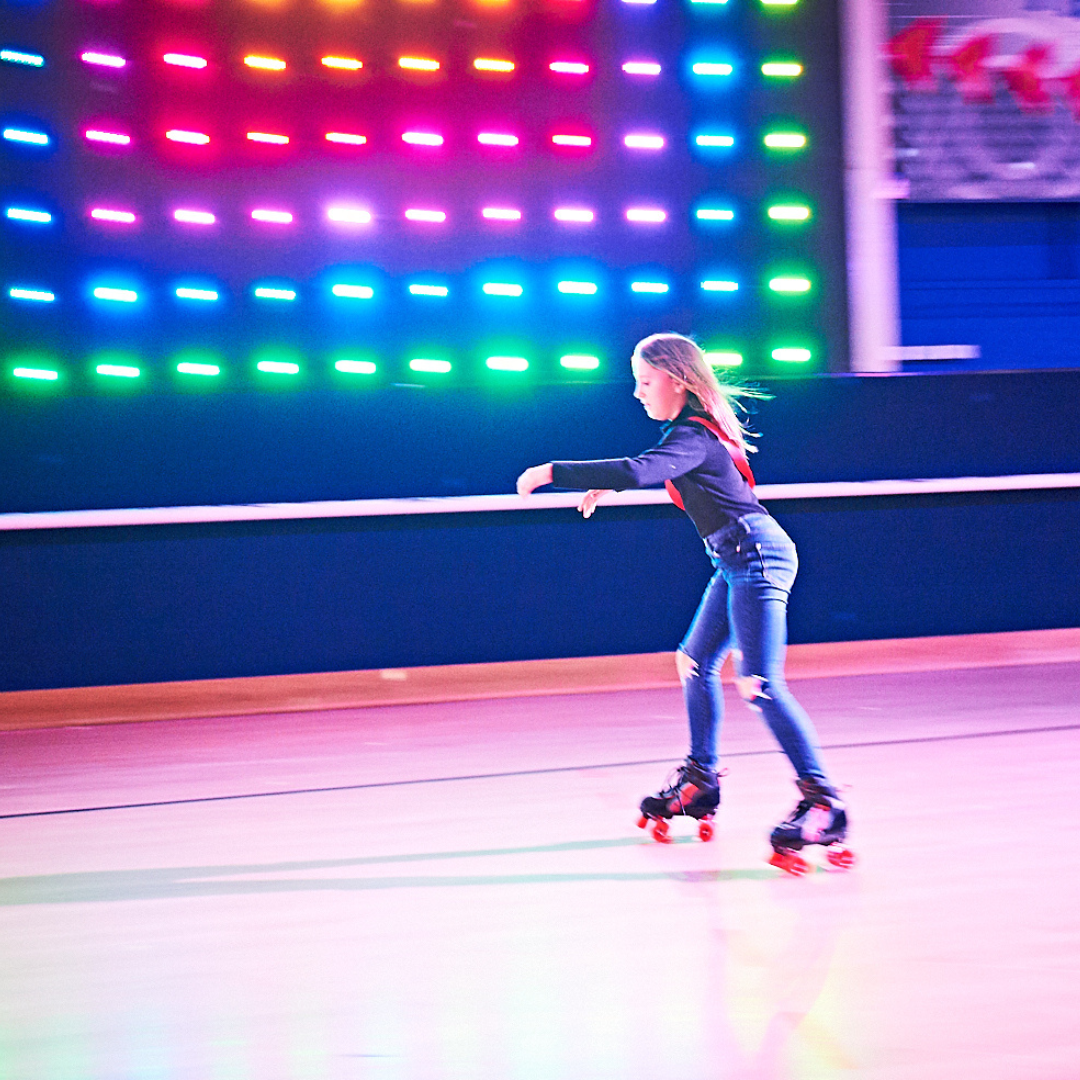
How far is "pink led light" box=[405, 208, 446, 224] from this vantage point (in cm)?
472

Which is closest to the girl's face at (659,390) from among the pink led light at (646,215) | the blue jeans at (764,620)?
the blue jeans at (764,620)

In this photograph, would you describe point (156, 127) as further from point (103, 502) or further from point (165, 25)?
point (103, 502)

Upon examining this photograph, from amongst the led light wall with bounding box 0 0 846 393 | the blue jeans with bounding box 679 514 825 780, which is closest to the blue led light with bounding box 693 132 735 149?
the led light wall with bounding box 0 0 846 393

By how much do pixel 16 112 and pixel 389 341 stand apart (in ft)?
4.83

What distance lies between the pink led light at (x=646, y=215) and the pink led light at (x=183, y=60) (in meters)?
1.65

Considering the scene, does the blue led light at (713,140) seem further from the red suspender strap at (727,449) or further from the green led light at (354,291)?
the red suspender strap at (727,449)

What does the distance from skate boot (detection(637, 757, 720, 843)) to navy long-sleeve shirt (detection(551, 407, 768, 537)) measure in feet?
1.65

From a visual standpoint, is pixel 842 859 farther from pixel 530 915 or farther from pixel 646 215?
pixel 646 215

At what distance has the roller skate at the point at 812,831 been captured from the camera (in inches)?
92.4

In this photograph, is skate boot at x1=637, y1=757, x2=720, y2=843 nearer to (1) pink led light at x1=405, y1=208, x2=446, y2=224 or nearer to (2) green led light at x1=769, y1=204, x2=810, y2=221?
(1) pink led light at x1=405, y1=208, x2=446, y2=224

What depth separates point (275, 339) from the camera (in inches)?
181

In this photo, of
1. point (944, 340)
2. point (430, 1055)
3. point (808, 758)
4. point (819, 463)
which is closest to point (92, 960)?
point (430, 1055)

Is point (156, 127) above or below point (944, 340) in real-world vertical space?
above

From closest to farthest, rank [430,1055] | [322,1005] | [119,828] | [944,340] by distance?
1. [430,1055]
2. [322,1005]
3. [119,828]
4. [944,340]
